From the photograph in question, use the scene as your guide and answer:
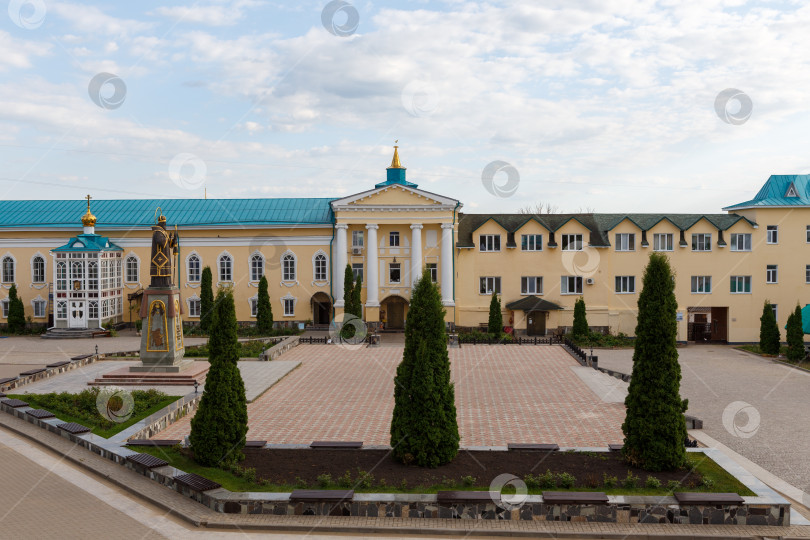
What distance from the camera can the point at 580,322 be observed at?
3781 centimetres

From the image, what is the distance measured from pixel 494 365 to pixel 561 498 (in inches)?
662

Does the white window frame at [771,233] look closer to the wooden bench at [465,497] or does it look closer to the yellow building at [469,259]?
the yellow building at [469,259]

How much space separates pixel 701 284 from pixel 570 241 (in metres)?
8.36

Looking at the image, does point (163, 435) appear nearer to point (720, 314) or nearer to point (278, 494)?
point (278, 494)

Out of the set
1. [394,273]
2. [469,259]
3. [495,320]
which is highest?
[469,259]

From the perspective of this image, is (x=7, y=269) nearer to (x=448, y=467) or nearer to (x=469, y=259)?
(x=469, y=259)

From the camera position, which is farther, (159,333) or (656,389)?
(159,333)

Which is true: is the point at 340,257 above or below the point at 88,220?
below

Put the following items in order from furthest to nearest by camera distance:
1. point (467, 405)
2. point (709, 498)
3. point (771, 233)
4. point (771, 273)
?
1. point (771, 233)
2. point (771, 273)
3. point (467, 405)
4. point (709, 498)

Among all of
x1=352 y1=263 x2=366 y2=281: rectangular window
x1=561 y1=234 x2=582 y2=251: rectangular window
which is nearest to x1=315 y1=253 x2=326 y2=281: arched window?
x1=352 y1=263 x2=366 y2=281: rectangular window

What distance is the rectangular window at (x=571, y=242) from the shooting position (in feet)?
136

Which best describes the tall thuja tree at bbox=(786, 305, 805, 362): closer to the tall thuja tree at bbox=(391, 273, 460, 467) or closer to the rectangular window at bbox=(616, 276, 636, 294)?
the rectangular window at bbox=(616, 276, 636, 294)

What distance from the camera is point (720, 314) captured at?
41.8 meters

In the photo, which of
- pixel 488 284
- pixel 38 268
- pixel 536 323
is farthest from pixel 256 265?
pixel 536 323
